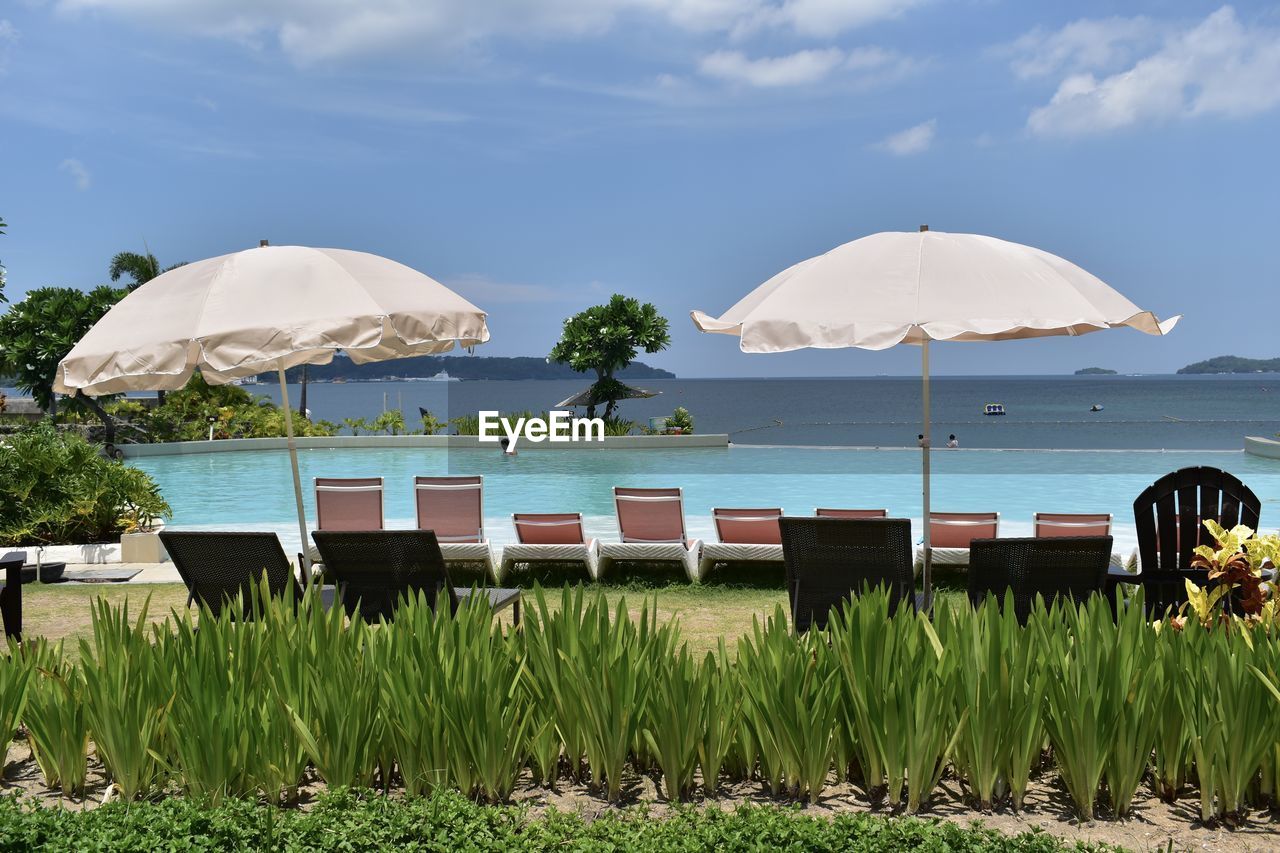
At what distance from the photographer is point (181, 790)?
3496mm

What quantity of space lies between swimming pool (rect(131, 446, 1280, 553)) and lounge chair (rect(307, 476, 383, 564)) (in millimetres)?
Answer: 975

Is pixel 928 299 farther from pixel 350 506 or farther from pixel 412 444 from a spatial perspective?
pixel 412 444

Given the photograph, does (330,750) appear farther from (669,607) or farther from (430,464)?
(430,464)

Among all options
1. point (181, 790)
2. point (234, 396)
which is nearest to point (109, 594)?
point (181, 790)

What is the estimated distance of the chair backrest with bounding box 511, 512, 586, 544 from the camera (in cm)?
870

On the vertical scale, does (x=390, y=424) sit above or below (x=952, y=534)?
above

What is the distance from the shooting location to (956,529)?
8195 mm

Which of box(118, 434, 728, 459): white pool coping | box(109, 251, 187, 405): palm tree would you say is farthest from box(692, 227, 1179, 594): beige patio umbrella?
box(109, 251, 187, 405): palm tree

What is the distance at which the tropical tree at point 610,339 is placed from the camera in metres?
30.7

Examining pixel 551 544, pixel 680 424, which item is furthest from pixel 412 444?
pixel 551 544

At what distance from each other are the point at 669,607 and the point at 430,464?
16215mm

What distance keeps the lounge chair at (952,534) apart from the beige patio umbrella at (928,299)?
7.36ft

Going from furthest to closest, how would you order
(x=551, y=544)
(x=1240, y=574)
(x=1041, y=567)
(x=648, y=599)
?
(x=551, y=544)
(x=648, y=599)
(x=1041, y=567)
(x=1240, y=574)

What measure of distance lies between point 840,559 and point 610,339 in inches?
996
